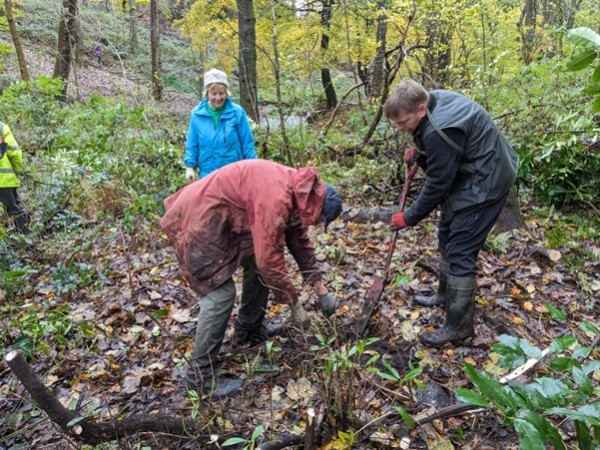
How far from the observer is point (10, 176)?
578 centimetres

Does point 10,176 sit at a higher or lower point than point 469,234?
higher

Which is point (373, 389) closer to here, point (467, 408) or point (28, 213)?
point (467, 408)

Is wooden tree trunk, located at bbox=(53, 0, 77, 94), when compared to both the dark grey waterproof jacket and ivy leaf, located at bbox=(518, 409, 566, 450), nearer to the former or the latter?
the dark grey waterproof jacket

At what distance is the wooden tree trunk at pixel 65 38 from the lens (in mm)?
10680

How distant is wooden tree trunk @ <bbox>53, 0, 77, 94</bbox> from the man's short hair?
31.4 ft

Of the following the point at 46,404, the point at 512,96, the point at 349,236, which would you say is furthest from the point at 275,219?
the point at 512,96

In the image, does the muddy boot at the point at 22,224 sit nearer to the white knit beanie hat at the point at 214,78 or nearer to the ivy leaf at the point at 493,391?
the white knit beanie hat at the point at 214,78

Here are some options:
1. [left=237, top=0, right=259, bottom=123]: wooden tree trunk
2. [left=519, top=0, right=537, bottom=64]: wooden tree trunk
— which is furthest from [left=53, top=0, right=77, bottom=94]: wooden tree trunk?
[left=519, top=0, right=537, bottom=64]: wooden tree trunk

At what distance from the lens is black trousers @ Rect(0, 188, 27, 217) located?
19.2 ft

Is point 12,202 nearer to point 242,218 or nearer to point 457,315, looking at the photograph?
point 242,218

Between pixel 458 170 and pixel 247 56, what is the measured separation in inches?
240

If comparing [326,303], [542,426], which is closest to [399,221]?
[326,303]

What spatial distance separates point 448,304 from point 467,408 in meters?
1.04

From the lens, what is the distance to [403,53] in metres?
5.90
